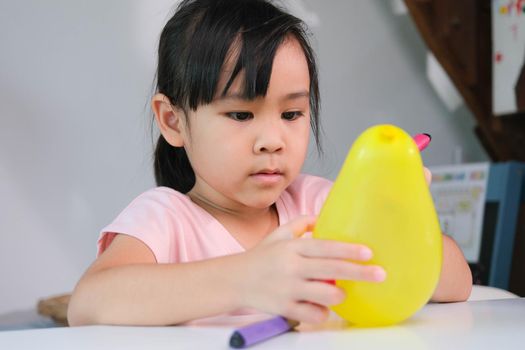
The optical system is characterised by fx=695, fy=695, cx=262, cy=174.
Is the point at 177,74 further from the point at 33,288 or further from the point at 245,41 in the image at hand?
the point at 33,288

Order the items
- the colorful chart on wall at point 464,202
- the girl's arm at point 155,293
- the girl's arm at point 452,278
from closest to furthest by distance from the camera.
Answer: the girl's arm at point 155,293
the girl's arm at point 452,278
the colorful chart on wall at point 464,202

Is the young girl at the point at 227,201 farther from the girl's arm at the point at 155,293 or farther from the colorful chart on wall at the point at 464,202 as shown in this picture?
the colorful chart on wall at the point at 464,202

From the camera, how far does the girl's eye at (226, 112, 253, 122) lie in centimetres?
77

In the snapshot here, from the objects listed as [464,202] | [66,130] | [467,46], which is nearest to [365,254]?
[66,130]

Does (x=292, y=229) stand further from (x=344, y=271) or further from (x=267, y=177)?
(x=267, y=177)

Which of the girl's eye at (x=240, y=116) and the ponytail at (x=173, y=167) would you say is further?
the ponytail at (x=173, y=167)

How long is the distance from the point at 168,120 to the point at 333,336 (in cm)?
50

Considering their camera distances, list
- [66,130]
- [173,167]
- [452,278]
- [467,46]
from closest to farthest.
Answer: [452,278] < [173,167] < [66,130] < [467,46]

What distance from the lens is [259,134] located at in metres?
0.76

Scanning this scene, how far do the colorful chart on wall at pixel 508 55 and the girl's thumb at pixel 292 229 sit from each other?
73.4 inches

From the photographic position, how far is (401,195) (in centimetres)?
48

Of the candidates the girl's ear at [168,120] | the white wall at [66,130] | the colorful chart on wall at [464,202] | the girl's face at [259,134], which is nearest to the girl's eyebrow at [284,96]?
the girl's face at [259,134]

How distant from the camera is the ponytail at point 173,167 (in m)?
1.00

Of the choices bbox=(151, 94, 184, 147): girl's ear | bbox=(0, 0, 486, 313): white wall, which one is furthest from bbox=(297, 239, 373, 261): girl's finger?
bbox=(0, 0, 486, 313): white wall
